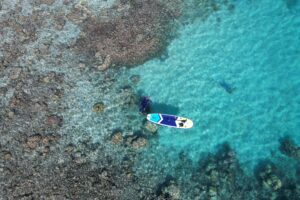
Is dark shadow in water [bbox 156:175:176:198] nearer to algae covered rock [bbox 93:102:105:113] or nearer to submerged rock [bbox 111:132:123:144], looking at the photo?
submerged rock [bbox 111:132:123:144]

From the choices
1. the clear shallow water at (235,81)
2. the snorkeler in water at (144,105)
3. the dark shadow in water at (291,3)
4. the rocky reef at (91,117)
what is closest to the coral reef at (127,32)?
the rocky reef at (91,117)

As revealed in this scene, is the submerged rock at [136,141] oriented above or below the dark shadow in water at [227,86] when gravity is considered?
below

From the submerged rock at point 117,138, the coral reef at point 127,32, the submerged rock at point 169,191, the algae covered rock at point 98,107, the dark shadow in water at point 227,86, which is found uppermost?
the coral reef at point 127,32

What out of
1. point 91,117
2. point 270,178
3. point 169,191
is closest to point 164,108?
point 91,117

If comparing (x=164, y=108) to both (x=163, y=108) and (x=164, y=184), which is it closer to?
(x=163, y=108)

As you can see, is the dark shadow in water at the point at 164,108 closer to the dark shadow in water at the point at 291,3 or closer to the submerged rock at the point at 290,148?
the submerged rock at the point at 290,148

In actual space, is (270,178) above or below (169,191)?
above
